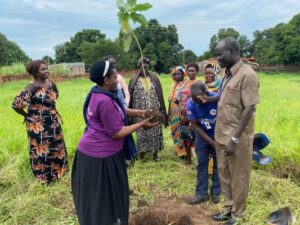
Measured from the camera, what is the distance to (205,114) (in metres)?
3.74

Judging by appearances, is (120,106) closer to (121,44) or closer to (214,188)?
(121,44)

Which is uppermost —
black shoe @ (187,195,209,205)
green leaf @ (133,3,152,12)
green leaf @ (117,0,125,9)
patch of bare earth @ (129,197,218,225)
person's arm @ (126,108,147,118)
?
green leaf @ (117,0,125,9)

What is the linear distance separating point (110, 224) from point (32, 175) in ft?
7.72

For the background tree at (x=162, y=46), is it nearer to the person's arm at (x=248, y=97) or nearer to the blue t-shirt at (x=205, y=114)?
the blue t-shirt at (x=205, y=114)

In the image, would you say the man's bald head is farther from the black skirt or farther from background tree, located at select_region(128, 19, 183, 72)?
background tree, located at select_region(128, 19, 183, 72)

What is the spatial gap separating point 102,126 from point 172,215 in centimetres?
143

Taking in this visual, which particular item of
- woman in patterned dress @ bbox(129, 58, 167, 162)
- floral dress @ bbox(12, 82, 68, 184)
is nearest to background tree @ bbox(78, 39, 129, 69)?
woman in patterned dress @ bbox(129, 58, 167, 162)

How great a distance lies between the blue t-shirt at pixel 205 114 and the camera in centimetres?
371

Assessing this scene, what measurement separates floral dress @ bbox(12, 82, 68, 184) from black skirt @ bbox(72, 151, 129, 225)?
183cm

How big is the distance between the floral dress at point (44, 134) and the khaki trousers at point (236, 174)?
239 centimetres

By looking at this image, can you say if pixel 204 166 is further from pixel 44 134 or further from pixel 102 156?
pixel 44 134

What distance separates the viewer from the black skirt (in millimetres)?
2793

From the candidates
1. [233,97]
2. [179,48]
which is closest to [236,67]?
[233,97]

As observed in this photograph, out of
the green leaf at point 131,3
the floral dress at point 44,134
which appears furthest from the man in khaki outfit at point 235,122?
the floral dress at point 44,134
